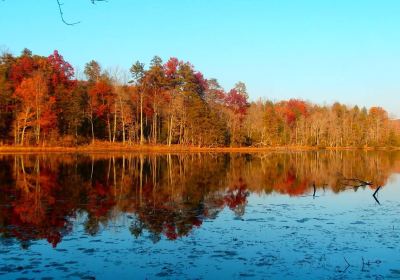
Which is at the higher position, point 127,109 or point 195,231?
point 127,109

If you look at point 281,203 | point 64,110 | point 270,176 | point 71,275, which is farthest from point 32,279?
point 64,110

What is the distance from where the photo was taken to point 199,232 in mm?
12812

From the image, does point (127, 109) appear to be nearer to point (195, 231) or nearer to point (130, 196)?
point (130, 196)

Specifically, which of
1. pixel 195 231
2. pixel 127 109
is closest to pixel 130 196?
pixel 195 231

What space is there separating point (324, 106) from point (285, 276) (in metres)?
124

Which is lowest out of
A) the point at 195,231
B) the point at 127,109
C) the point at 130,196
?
the point at 195,231

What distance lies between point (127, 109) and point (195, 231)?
54.4 m

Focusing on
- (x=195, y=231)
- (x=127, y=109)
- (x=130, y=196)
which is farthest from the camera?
(x=127, y=109)

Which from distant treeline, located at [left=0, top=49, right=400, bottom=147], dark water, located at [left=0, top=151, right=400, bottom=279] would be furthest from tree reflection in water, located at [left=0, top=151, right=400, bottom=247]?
distant treeline, located at [left=0, top=49, right=400, bottom=147]

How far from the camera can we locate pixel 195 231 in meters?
12.9

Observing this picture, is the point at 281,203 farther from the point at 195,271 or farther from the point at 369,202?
the point at 195,271

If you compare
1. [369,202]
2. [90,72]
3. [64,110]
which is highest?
[90,72]

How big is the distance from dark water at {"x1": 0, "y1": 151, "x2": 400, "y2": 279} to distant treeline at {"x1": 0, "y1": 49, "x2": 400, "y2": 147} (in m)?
37.9

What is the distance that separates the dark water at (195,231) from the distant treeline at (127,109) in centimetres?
3792
